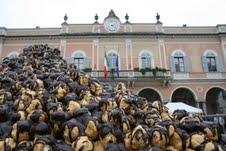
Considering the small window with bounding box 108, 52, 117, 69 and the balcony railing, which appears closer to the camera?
the balcony railing

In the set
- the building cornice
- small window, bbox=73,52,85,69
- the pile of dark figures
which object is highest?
the building cornice

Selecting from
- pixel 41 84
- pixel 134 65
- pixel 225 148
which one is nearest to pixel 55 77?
pixel 41 84

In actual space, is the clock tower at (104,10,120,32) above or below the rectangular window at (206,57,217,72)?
above

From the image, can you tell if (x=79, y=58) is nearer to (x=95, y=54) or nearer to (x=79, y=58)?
(x=79, y=58)

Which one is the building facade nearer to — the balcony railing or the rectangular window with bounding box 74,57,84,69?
the rectangular window with bounding box 74,57,84,69

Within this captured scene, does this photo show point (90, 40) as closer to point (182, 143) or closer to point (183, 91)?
point (183, 91)

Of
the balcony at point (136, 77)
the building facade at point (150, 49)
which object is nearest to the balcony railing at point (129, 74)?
the balcony at point (136, 77)

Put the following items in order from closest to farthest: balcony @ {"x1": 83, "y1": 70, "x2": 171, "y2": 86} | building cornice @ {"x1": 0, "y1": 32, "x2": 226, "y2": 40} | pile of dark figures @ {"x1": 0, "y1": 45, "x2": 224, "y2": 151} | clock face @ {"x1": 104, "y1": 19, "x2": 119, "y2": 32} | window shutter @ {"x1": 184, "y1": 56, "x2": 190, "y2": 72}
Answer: pile of dark figures @ {"x1": 0, "y1": 45, "x2": 224, "y2": 151} → balcony @ {"x1": 83, "y1": 70, "x2": 171, "y2": 86} → window shutter @ {"x1": 184, "y1": 56, "x2": 190, "y2": 72} → building cornice @ {"x1": 0, "y1": 32, "x2": 226, "y2": 40} → clock face @ {"x1": 104, "y1": 19, "x2": 119, "y2": 32}

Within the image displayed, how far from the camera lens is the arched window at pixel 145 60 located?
19344mm

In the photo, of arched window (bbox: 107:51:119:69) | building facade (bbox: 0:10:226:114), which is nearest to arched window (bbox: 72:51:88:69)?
building facade (bbox: 0:10:226:114)

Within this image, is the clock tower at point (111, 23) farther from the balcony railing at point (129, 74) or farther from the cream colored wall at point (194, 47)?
the cream colored wall at point (194, 47)

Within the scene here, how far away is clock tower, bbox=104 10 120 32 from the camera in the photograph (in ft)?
66.1

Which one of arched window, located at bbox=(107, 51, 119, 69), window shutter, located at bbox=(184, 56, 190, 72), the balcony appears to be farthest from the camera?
arched window, located at bbox=(107, 51, 119, 69)

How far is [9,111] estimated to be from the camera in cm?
184
